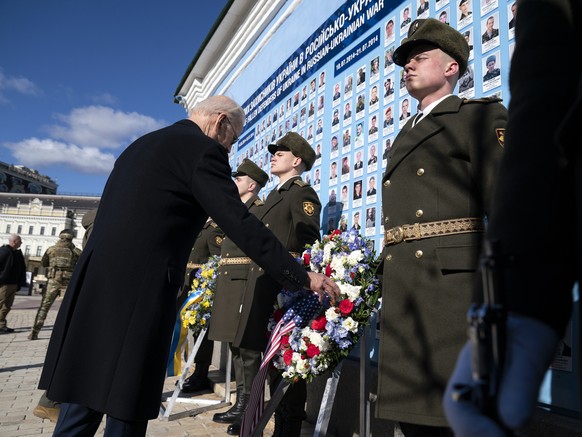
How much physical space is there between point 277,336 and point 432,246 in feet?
4.49

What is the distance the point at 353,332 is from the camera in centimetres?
272

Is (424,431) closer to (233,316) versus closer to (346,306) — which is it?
(346,306)

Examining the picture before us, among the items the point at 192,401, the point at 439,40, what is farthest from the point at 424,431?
the point at 192,401

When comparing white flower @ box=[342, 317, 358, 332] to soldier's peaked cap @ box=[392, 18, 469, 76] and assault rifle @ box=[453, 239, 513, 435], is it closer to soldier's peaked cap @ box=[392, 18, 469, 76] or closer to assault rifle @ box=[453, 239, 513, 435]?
soldier's peaked cap @ box=[392, 18, 469, 76]

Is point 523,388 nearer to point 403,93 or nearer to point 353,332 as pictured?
point 353,332

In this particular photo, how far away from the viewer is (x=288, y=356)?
112 inches

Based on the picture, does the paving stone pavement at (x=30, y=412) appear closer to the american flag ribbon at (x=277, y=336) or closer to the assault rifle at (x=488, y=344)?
the american flag ribbon at (x=277, y=336)

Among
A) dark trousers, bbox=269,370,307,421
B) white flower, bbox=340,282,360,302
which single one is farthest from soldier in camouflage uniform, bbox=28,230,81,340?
white flower, bbox=340,282,360,302

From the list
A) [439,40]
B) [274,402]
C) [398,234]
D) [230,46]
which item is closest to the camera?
[398,234]

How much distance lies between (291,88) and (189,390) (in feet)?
12.8

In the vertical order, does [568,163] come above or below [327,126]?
below

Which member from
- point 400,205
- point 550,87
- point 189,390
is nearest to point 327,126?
point 400,205

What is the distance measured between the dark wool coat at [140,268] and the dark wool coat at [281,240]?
57.3 inches

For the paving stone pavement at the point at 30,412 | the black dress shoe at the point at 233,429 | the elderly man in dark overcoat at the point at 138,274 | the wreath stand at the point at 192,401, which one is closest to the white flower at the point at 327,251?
the elderly man in dark overcoat at the point at 138,274
